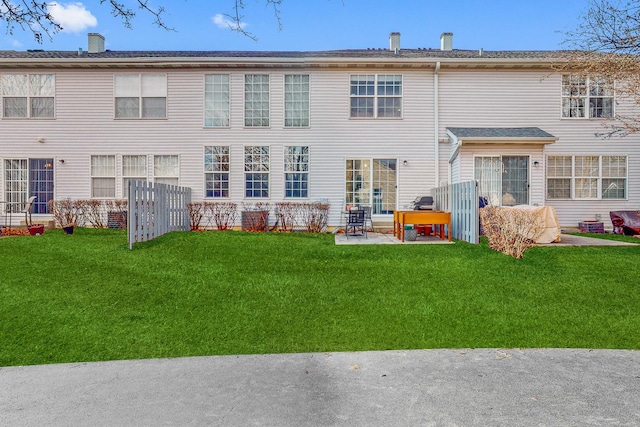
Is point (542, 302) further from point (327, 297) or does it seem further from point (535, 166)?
point (535, 166)

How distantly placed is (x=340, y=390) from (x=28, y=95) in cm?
1705

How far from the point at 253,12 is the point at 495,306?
4.43 metres

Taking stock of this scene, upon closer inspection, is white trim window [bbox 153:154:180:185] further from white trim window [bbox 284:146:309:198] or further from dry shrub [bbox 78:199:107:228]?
white trim window [bbox 284:146:309:198]

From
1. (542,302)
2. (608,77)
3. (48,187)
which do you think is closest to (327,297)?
(542,302)

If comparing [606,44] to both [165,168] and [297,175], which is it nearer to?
[297,175]

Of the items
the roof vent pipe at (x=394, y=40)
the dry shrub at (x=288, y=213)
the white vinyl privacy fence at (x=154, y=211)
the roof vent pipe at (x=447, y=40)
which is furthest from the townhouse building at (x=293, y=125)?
the roof vent pipe at (x=394, y=40)

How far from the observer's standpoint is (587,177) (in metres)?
15.5

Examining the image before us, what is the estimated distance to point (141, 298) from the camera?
615cm

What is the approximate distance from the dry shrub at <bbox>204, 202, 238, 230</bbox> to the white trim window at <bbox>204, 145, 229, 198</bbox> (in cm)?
46

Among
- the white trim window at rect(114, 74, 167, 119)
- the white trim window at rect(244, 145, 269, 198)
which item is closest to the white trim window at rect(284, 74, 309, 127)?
the white trim window at rect(244, 145, 269, 198)

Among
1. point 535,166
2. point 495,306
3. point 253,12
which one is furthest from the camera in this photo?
point 535,166

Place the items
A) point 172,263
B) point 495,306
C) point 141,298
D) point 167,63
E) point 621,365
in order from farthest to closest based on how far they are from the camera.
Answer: point 167,63 < point 172,263 < point 141,298 < point 495,306 < point 621,365

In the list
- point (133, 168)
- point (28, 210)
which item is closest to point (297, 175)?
point (133, 168)

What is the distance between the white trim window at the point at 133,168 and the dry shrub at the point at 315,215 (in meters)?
5.69
